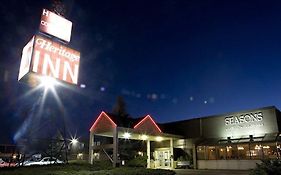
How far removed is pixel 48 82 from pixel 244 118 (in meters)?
19.2

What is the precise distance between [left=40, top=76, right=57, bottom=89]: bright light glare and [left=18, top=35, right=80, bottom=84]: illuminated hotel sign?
0.90ft

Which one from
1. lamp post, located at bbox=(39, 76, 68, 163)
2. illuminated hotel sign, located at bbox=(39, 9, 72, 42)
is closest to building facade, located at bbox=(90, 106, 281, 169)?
lamp post, located at bbox=(39, 76, 68, 163)

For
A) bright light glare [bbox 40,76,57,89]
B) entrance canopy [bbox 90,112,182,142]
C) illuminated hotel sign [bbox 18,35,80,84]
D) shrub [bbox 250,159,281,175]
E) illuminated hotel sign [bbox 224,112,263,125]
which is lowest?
shrub [bbox 250,159,281,175]

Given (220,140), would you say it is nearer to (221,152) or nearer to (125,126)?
(221,152)

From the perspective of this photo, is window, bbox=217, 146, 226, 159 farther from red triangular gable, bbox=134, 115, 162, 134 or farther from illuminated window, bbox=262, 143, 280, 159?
red triangular gable, bbox=134, 115, 162, 134

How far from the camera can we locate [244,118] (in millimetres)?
25359

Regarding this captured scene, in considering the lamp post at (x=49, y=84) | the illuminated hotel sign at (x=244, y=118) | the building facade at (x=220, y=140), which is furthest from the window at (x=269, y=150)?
the lamp post at (x=49, y=84)

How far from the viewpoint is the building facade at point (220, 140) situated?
22.4 m

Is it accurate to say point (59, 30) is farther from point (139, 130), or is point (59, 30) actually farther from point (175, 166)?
point (175, 166)

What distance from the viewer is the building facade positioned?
22375 millimetres

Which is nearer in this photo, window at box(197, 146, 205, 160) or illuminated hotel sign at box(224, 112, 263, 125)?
illuminated hotel sign at box(224, 112, 263, 125)

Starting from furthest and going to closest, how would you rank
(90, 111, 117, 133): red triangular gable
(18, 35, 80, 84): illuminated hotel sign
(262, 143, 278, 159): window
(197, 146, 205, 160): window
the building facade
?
1. (197, 146, 205, 160): window
2. (90, 111, 117, 133): red triangular gable
3. the building facade
4. (262, 143, 278, 159): window
5. (18, 35, 80, 84): illuminated hotel sign

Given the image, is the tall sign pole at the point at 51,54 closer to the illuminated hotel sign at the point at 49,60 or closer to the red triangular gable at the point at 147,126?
the illuminated hotel sign at the point at 49,60

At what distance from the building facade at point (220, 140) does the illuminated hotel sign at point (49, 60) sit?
7.27 m
